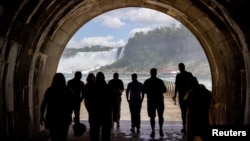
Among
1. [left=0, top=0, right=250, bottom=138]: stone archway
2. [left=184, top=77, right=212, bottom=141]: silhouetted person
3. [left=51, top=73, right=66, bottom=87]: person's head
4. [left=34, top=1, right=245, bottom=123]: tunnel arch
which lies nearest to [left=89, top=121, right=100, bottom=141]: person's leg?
[left=51, top=73, right=66, bottom=87]: person's head

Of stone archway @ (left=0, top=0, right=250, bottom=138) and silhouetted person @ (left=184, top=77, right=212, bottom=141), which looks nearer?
silhouetted person @ (left=184, top=77, right=212, bottom=141)

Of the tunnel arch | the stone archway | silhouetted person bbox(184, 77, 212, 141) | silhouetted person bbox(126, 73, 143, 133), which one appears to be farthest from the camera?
silhouetted person bbox(126, 73, 143, 133)

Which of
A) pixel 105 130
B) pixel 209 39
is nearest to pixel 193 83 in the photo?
pixel 105 130

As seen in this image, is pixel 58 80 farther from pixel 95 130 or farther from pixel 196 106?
pixel 196 106

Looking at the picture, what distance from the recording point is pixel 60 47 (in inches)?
499

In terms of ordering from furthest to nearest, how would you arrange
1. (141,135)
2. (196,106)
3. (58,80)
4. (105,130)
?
(141,135) → (105,130) → (196,106) → (58,80)

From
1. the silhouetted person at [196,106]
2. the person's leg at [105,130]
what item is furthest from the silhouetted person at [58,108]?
the silhouetted person at [196,106]

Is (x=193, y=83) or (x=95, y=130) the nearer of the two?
(x=193, y=83)

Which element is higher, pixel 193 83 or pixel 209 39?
pixel 209 39

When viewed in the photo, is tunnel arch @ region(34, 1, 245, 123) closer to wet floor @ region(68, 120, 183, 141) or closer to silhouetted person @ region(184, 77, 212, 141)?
wet floor @ region(68, 120, 183, 141)

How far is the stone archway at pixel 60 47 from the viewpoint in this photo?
7691mm

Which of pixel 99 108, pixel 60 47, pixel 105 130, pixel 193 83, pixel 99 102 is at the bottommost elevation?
pixel 105 130

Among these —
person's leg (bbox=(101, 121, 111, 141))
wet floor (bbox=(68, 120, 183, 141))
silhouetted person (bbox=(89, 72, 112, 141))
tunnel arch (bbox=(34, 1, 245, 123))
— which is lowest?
wet floor (bbox=(68, 120, 183, 141))

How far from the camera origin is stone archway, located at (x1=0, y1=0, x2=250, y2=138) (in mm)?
7691
